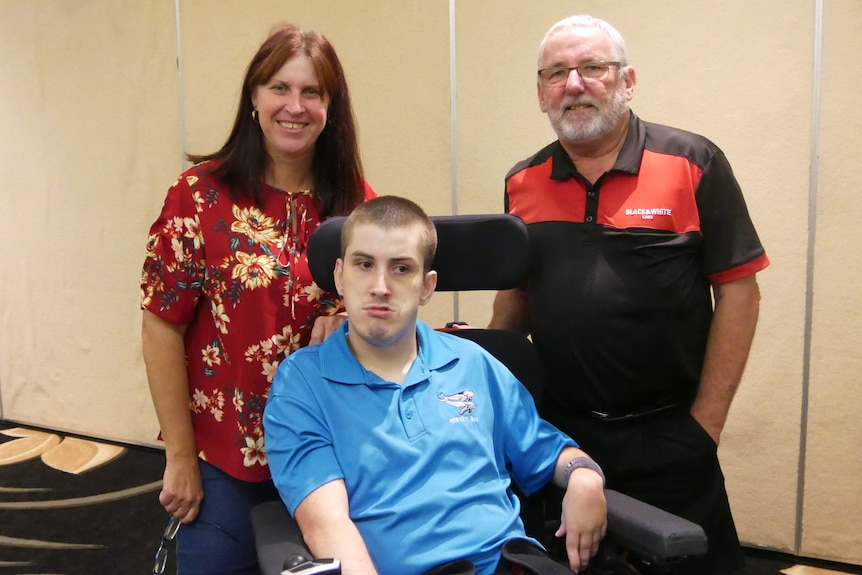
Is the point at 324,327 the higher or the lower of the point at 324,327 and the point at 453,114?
the lower

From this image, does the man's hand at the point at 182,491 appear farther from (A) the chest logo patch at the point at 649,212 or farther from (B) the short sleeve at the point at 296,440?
A: (A) the chest logo patch at the point at 649,212

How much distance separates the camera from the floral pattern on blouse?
4.83 ft

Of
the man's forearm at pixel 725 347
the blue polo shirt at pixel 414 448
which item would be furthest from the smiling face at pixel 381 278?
the man's forearm at pixel 725 347

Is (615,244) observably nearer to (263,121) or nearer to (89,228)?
(263,121)

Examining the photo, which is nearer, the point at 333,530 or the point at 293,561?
the point at 293,561

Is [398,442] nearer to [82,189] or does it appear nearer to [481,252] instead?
[481,252]

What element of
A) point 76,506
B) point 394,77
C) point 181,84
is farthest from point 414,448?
point 181,84

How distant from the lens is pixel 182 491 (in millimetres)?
1502

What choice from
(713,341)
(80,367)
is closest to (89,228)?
(80,367)

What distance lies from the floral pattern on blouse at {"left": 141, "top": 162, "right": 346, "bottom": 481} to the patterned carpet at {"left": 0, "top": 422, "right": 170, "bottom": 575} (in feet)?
4.26

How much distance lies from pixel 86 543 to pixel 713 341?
2366 mm

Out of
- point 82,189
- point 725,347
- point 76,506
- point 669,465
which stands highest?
point 82,189

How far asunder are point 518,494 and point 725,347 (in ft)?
1.97

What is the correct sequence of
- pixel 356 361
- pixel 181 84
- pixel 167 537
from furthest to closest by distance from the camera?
pixel 181 84, pixel 167 537, pixel 356 361
